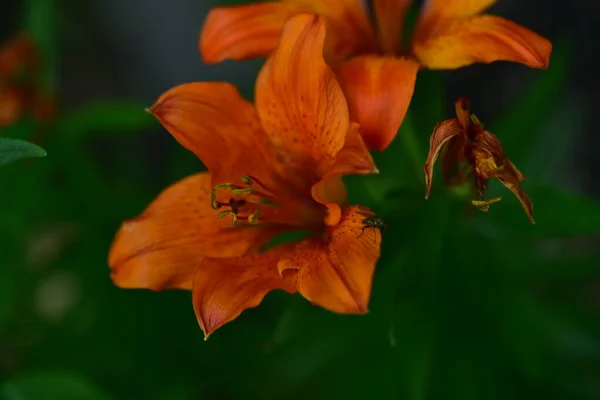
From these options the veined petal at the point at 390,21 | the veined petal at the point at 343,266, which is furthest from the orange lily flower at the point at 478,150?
the veined petal at the point at 390,21

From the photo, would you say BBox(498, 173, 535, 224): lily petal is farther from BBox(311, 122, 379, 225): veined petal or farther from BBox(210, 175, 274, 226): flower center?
BBox(210, 175, 274, 226): flower center

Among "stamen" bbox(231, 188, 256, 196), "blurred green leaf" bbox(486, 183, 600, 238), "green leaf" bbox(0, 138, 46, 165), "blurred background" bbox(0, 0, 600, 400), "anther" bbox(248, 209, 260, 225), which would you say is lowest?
"blurred background" bbox(0, 0, 600, 400)

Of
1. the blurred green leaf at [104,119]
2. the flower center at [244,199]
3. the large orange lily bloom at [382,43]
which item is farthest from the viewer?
the blurred green leaf at [104,119]

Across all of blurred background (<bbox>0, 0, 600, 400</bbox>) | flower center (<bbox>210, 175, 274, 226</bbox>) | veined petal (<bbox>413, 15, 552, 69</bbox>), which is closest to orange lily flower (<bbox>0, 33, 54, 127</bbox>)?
blurred background (<bbox>0, 0, 600, 400</bbox>)

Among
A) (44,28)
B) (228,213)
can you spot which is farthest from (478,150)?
(44,28)

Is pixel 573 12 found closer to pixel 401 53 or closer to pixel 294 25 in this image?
pixel 401 53

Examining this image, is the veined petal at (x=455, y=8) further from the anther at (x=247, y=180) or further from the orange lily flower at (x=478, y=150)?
the anther at (x=247, y=180)

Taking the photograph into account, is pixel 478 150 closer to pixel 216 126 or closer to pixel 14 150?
pixel 216 126

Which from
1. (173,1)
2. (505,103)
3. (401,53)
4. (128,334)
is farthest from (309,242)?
(173,1)
